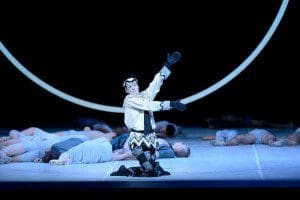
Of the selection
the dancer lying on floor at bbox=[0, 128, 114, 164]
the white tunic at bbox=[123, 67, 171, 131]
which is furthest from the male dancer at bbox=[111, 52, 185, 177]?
the dancer lying on floor at bbox=[0, 128, 114, 164]

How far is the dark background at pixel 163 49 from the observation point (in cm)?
852

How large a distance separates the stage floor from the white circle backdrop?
890 mm

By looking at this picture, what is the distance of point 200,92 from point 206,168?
1.99 m

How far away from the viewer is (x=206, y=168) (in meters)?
6.30

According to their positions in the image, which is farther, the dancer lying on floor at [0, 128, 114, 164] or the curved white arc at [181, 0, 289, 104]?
the curved white arc at [181, 0, 289, 104]

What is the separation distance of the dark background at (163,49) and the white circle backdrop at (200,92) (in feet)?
1.04

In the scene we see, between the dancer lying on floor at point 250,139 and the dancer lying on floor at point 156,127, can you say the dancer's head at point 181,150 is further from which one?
the dancer lying on floor at point 156,127

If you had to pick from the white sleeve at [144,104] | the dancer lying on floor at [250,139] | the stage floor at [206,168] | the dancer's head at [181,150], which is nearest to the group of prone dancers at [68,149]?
the dancer's head at [181,150]

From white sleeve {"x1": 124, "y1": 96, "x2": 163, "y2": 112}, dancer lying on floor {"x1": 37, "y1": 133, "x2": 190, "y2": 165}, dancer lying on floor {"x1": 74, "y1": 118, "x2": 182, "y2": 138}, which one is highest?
dancer lying on floor {"x1": 74, "y1": 118, "x2": 182, "y2": 138}

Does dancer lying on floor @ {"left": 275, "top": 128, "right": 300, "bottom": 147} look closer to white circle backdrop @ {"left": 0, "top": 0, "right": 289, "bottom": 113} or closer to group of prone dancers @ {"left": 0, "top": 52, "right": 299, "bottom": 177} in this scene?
group of prone dancers @ {"left": 0, "top": 52, "right": 299, "bottom": 177}

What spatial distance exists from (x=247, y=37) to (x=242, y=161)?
2380 mm

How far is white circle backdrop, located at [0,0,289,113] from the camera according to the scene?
8.17 meters

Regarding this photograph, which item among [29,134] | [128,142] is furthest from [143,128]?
[29,134]

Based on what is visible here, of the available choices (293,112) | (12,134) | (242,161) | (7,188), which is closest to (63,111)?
(12,134)
